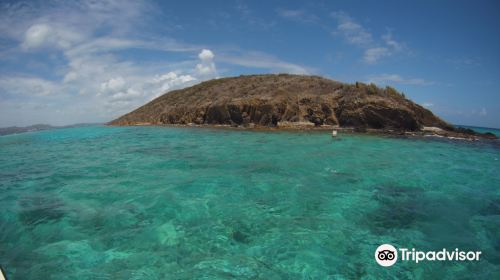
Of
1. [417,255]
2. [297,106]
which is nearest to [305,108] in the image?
[297,106]

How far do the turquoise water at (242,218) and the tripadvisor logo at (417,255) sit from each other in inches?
6.9

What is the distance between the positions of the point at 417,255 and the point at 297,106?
31.1m

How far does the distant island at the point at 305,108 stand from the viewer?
3059 cm

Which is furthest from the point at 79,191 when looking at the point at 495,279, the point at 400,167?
the point at 400,167

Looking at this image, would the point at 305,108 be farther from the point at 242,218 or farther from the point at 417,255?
the point at 417,255

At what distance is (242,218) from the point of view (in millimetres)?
7602

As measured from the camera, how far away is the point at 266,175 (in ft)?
38.7

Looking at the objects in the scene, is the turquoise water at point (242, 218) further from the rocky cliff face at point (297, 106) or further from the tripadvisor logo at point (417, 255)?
the rocky cliff face at point (297, 106)

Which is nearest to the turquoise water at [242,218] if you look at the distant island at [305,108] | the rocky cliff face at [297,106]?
the distant island at [305,108]

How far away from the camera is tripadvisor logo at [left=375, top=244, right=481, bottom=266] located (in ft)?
19.0

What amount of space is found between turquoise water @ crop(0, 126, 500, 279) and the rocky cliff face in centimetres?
1715

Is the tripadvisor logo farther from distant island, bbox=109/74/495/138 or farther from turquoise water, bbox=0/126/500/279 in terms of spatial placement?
distant island, bbox=109/74/495/138

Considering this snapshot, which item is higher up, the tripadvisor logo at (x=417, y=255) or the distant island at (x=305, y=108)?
the distant island at (x=305, y=108)

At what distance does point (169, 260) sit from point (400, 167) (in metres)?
12.3
